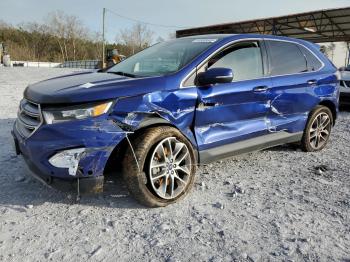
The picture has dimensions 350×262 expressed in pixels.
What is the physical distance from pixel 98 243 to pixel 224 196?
1.42m

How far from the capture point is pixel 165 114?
340 cm

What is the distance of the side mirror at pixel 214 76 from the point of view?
3555 mm

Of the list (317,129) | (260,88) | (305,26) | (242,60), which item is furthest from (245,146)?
(305,26)

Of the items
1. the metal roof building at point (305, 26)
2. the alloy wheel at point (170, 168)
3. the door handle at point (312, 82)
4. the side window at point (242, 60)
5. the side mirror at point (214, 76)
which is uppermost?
the metal roof building at point (305, 26)

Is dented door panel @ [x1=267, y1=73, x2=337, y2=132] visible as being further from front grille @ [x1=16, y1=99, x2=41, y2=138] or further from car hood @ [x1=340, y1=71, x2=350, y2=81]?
car hood @ [x1=340, y1=71, x2=350, y2=81]

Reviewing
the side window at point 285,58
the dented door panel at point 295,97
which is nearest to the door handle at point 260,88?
the dented door panel at point 295,97

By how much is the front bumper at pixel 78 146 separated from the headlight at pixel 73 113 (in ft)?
0.17

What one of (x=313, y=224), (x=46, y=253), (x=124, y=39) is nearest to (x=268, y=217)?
(x=313, y=224)

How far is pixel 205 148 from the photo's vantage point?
374 cm

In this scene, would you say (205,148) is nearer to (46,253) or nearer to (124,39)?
(46,253)

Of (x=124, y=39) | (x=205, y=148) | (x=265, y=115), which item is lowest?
(x=205, y=148)

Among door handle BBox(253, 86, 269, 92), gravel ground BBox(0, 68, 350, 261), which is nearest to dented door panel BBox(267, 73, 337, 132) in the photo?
door handle BBox(253, 86, 269, 92)

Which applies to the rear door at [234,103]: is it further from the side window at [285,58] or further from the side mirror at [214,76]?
the side window at [285,58]

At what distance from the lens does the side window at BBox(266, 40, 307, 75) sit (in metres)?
4.52
